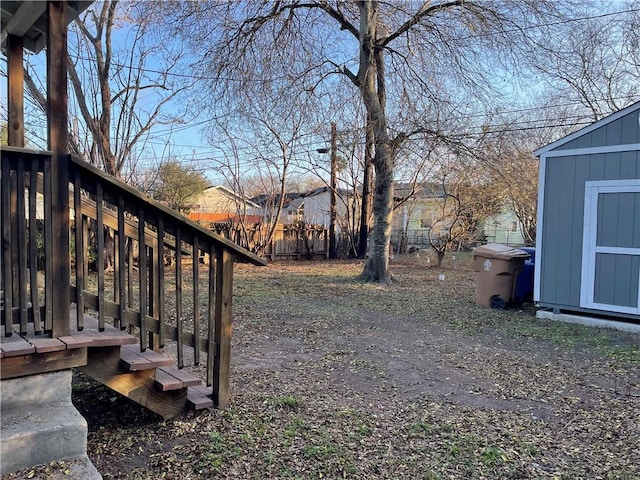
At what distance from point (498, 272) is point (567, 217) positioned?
4.24ft

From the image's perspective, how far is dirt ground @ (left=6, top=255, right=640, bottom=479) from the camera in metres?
2.38

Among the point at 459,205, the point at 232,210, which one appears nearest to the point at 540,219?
the point at 459,205

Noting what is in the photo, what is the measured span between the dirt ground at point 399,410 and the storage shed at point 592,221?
0.50m

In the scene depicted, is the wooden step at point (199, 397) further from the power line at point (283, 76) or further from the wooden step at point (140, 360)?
the power line at point (283, 76)

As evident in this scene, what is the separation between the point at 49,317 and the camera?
231 centimetres

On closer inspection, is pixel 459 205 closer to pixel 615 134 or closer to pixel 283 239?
pixel 283 239

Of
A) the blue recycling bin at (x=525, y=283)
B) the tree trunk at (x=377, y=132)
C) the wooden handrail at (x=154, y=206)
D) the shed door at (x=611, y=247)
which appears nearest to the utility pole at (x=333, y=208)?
the tree trunk at (x=377, y=132)

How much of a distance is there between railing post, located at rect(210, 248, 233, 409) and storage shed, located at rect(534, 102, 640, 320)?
5.02 m

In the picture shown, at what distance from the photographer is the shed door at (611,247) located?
5566 millimetres

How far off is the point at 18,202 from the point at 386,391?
268 cm

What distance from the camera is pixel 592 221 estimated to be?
19.3 ft

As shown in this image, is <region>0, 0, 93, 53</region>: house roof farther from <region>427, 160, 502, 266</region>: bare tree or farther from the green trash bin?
<region>427, 160, 502, 266</region>: bare tree

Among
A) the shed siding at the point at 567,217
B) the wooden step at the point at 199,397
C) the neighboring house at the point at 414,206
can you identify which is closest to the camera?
the wooden step at the point at 199,397

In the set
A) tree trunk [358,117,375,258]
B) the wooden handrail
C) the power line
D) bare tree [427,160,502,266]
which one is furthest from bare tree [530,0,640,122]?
the wooden handrail
